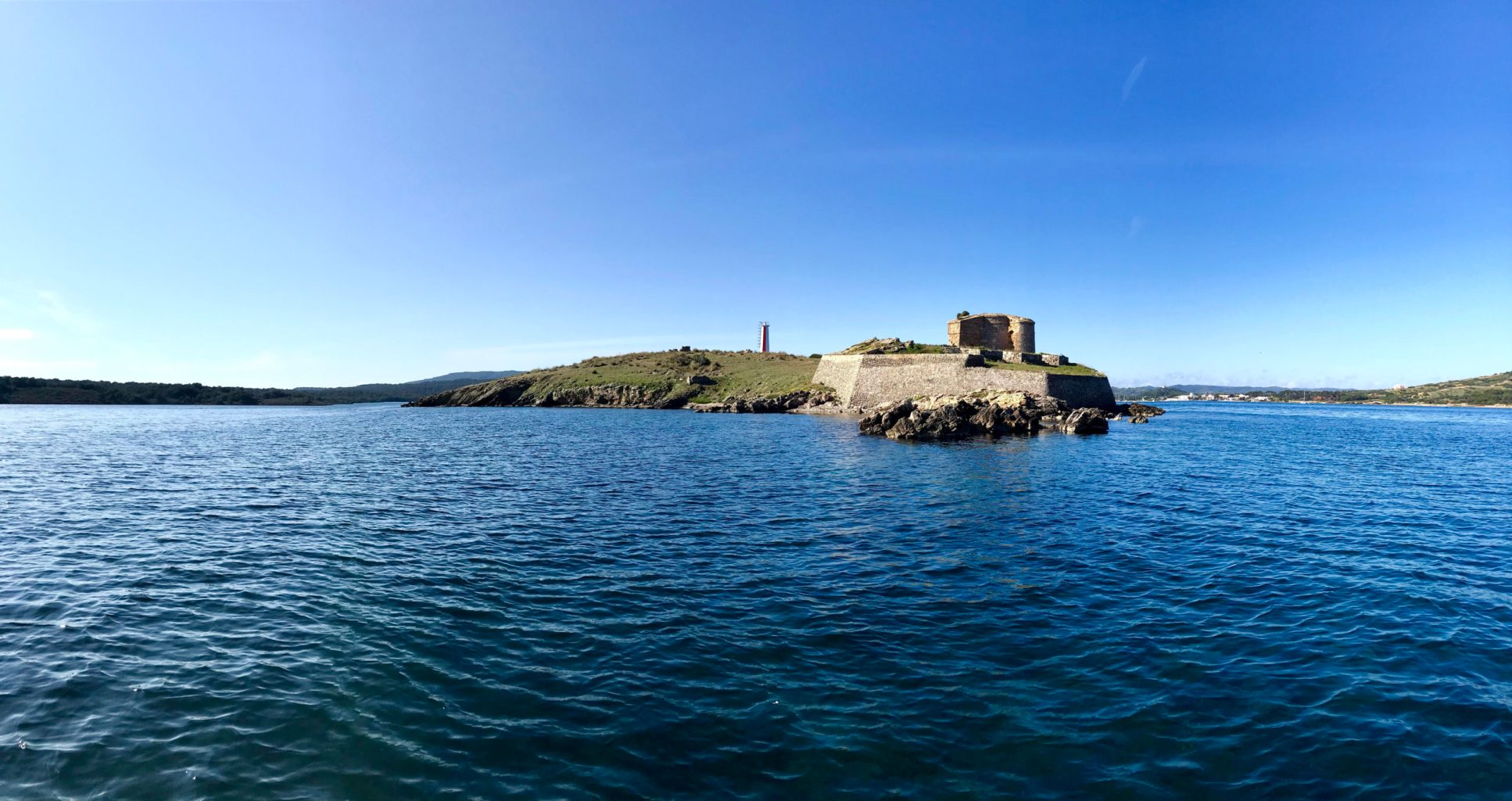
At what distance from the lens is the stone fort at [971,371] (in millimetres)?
74438

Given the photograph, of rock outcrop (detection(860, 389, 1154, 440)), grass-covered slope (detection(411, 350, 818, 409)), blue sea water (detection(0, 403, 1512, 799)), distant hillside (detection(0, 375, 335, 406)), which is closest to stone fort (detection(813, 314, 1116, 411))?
rock outcrop (detection(860, 389, 1154, 440))

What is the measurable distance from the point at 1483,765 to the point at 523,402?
143799mm

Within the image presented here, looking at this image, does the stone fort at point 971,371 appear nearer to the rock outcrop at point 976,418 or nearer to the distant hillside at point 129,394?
the rock outcrop at point 976,418

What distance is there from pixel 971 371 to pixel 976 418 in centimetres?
2011

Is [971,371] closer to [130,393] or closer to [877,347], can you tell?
[877,347]

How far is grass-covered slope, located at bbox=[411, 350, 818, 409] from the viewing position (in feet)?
402

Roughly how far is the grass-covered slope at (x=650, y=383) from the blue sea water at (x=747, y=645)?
287 ft

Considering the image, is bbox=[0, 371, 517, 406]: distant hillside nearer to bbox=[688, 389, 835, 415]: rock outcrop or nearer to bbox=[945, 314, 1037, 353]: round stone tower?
bbox=[688, 389, 835, 415]: rock outcrop

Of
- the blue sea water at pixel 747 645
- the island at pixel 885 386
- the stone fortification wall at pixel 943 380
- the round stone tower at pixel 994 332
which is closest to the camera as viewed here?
the blue sea water at pixel 747 645

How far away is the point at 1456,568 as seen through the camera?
1686cm

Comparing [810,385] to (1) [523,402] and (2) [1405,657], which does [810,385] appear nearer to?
(1) [523,402]

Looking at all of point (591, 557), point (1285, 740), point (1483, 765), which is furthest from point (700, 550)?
point (1483, 765)

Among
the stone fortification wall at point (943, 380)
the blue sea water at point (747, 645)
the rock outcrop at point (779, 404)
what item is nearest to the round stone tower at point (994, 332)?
the stone fortification wall at point (943, 380)

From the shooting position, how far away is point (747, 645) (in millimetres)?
11258
